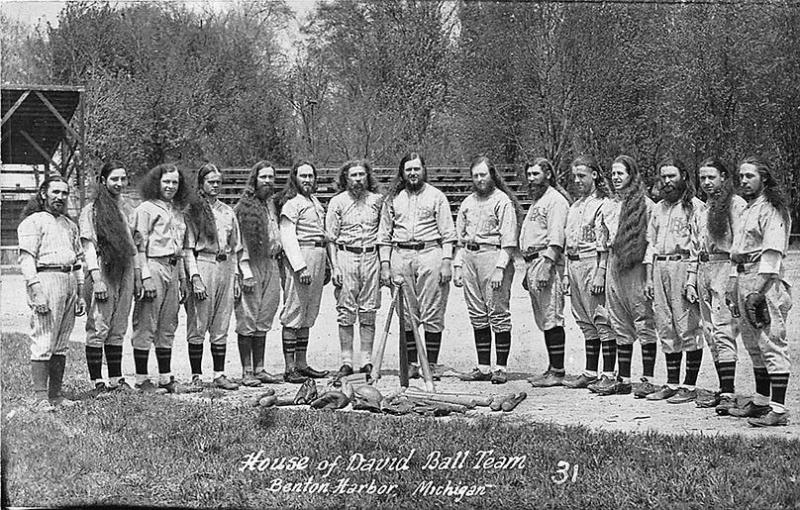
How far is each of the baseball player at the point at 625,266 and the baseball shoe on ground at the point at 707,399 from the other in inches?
16.5

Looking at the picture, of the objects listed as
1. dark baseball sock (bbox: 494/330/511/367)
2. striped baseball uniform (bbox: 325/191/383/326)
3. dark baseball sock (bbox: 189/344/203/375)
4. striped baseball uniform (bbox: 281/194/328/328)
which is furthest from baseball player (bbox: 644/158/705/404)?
dark baseball sock (bbox: 189/344/203/375)

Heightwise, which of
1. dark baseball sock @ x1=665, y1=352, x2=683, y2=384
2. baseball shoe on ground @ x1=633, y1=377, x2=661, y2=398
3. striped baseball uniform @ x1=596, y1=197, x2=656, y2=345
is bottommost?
baseball shoe on ground @ x1=633, y1=377, x2=661, y2=398

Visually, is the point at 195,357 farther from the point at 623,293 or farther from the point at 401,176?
the point at 623,293

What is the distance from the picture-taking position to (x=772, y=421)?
678 centimetres

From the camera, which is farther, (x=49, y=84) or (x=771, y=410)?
(x=49, y=84)

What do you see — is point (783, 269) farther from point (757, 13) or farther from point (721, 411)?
point (757, 13)

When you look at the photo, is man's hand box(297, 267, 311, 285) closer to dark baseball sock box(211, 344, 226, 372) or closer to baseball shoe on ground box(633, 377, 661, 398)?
dark baseball sock box(211, 344, 226, 372)

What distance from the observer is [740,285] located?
693 centimetres

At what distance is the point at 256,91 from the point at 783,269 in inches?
166

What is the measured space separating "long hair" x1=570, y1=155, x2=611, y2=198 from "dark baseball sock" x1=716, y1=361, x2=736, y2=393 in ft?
5.48

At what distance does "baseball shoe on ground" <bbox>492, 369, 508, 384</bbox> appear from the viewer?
8.37m

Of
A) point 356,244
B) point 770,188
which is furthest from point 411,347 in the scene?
point 770,188

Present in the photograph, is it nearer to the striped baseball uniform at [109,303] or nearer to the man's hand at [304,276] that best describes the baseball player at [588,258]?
the man's hand at [304,276]

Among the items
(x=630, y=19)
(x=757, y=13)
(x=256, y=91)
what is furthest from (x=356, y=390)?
(x=757, y=13)
